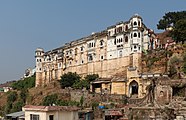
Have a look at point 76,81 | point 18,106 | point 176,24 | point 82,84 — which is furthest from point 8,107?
point 176,24

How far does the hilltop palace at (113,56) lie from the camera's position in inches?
1600

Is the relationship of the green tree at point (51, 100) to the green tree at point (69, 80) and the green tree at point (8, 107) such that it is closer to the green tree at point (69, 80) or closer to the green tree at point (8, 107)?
the green tree at point (69, 80)

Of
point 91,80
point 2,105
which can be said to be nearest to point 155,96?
point 91,80

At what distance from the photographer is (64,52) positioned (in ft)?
196

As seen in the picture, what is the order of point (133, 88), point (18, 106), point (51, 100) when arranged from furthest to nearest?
1. point (18, 106)
2. point (51, 100)
3. point (133, 88)

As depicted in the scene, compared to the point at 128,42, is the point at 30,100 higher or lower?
lower

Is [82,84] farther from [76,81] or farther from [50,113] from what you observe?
[50,113]

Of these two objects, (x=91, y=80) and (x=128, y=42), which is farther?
(x=91, y=80)

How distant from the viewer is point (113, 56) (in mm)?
48062

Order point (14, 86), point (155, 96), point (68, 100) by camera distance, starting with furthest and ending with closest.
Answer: point (14, 86), point (68, 100), point (155, 96)

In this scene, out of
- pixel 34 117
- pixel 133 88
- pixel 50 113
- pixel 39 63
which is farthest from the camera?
pixel 39 63

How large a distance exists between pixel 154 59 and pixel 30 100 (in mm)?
24081

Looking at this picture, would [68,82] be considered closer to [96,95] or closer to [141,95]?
[96,95]

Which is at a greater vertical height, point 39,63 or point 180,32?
point 180,32
